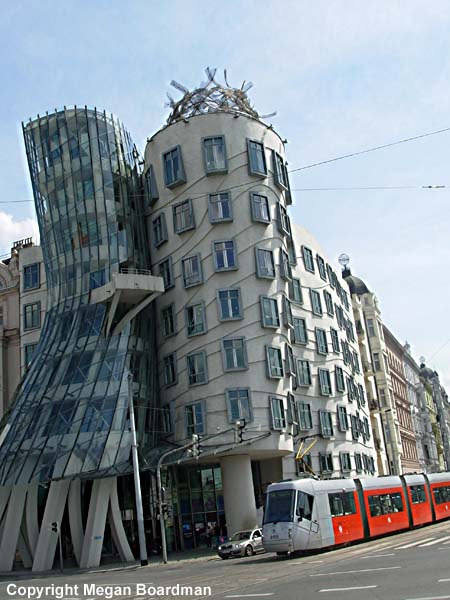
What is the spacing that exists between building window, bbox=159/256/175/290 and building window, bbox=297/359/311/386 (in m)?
11.8

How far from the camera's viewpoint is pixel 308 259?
58.1 metres

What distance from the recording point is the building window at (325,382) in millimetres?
53969

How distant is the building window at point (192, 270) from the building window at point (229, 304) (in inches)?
72.9

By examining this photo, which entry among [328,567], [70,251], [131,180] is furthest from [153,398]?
[328,567]

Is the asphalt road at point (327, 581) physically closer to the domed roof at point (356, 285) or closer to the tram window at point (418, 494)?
the tram window at point (418, 494)

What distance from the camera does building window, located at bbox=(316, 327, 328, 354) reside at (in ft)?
182

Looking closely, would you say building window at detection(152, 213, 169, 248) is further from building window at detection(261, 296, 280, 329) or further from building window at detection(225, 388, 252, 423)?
building window at detection(225, 388, 252, 423)

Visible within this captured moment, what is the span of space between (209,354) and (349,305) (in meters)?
31.8

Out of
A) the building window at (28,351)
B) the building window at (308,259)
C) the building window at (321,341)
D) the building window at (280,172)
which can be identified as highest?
the building window at (280,172)

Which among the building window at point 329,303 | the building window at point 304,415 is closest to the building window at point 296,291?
the building window at point 329,303

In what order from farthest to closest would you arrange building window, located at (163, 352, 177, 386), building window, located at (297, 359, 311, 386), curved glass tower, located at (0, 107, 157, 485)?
building window, located at (297, 359, 311, 386), building window, located at (163, 352, 177, 386), curved glass tower, located at (0, 107, 157, 485)

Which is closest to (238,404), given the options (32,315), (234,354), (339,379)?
(234,354)

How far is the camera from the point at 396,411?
8200cm

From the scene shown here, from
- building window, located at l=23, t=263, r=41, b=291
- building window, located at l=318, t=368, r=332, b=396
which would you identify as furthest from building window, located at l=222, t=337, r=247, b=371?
building window, located at l=23, t=263, r=41, b=291
